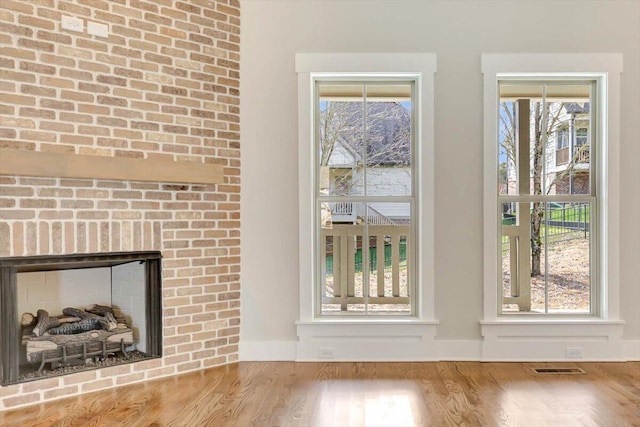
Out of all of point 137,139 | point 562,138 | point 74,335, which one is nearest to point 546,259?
point 562,138

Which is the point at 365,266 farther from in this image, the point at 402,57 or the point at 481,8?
the point at 481,8

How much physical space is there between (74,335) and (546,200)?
146 inches

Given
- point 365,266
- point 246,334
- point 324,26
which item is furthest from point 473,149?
point 246,334

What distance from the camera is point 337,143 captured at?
11.8 ft

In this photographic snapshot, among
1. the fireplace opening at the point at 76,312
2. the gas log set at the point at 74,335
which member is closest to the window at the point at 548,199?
the fireplace opening at the point at 76,312

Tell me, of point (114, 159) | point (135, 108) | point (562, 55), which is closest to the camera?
point (114, 159)

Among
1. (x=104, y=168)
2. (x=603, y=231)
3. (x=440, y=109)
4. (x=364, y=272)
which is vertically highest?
(x=440, y=109)

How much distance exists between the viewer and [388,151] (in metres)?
3.60

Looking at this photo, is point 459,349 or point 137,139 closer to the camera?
point 137,139

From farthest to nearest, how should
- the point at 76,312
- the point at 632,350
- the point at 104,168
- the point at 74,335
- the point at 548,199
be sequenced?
the point at 548,199 < the point at 632,350 < the point at 76,312 < the point at 74,335 < the point at 104,168

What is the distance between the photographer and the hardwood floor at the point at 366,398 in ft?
8.18

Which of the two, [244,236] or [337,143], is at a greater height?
[337,143]

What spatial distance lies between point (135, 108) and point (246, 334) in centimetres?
190

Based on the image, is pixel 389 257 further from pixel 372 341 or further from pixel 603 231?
pixel 603 231
